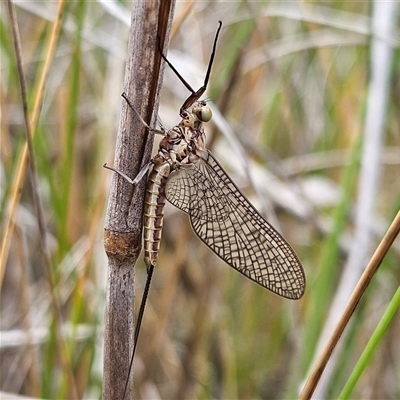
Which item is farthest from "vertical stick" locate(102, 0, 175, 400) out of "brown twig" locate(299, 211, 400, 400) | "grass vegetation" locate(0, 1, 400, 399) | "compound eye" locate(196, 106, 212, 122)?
"grass vegetation" locate(0, 1, 400, 399)

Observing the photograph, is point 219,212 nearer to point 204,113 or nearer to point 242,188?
point 204,113

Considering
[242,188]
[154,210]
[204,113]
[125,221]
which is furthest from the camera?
[242,188]

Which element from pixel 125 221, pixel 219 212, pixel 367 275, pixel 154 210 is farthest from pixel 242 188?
pixel 367 275

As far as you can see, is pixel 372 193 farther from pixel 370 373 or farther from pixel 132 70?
pixel 132 70

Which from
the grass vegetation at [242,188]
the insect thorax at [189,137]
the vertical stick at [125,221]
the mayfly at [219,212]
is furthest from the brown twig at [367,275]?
the grass vegetation at [242,188]

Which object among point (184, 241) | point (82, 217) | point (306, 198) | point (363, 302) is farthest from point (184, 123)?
point (82, 217)

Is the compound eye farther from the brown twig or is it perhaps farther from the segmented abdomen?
the brown twig

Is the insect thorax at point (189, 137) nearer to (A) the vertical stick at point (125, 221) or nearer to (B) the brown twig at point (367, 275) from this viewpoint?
(A) the vertical stick at point (125, 221)
